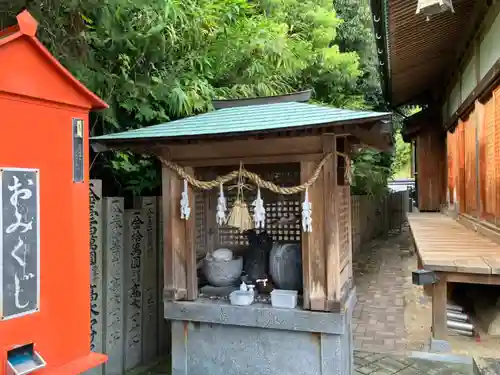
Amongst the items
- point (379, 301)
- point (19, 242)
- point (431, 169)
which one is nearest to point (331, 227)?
point (19, 242)

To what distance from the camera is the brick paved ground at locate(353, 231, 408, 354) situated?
6617 millimetres

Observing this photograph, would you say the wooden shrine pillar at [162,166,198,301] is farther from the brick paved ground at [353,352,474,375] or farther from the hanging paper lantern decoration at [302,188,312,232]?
the brick paved ground at [353,352,474,375]

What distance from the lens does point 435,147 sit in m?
15.9

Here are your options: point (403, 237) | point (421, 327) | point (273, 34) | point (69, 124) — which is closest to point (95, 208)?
point (69, 124)

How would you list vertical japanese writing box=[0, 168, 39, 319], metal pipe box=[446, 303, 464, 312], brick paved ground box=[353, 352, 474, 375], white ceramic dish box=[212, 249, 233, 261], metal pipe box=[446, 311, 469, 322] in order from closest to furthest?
vertical japanese writing box=[0, 168, 39, 319] < brick paved ground box=[353, 352, 474, 375] < white ceramic dish box=[212, 249, 233, 261] < metal pipe box=[446, 311, 469, 322] < metal pipe box=[446, 303, 464, 312]

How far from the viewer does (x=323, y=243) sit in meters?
4.56

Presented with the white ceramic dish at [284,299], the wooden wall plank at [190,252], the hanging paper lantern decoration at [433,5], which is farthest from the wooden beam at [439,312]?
the hanging paper lantern decoration at [433,5]

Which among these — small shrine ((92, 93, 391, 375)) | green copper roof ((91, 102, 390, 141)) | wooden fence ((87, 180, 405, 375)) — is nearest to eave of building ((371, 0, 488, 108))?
green copper roof ((91, 102, 390, 141))

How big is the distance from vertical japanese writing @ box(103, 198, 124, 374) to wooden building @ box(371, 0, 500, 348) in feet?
12.5

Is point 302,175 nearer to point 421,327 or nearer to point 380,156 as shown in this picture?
point 421,327

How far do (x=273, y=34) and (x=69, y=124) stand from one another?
205 inches

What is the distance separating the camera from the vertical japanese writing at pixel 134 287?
18.3 ft

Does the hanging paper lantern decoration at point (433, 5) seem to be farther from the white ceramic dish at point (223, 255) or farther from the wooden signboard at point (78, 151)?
the wooden signboard at point (78, 151)

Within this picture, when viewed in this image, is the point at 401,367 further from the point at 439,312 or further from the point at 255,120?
the point at 255,120
